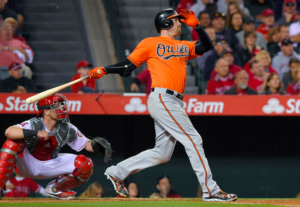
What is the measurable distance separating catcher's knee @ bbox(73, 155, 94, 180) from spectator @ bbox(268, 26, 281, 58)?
423cm

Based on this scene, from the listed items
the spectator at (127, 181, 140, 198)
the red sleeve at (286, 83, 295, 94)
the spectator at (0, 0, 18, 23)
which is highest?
the spectator at (0, 0, 18, 23)

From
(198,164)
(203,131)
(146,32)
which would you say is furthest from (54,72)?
(198,164)

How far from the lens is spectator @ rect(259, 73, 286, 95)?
621 cm

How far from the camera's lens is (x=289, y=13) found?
25.8 ft

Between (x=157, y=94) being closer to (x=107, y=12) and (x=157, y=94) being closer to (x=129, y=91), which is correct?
(x=129, y=91)

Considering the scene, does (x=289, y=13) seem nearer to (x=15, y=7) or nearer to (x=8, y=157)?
(x=15, y=7)

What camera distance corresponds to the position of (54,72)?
6.66m

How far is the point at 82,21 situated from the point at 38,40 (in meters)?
0.81

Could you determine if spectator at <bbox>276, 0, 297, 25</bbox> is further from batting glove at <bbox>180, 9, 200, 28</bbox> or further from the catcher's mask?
the catcher's mask

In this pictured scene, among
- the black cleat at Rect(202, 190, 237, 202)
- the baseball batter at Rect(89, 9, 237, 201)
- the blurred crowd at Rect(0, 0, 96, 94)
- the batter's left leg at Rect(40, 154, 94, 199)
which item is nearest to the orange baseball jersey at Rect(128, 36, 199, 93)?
the baseball batter at Rect(89, 9, 237, 201)

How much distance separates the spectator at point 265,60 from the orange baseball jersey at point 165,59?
10.7 ft

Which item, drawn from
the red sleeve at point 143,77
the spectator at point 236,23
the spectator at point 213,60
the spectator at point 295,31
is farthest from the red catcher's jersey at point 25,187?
the spectator at point 295,31

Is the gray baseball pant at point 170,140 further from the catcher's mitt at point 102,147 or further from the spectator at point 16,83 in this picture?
the spectator at point 16,83

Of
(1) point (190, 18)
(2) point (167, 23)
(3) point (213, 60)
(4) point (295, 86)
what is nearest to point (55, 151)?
(2) point (167, 23)
